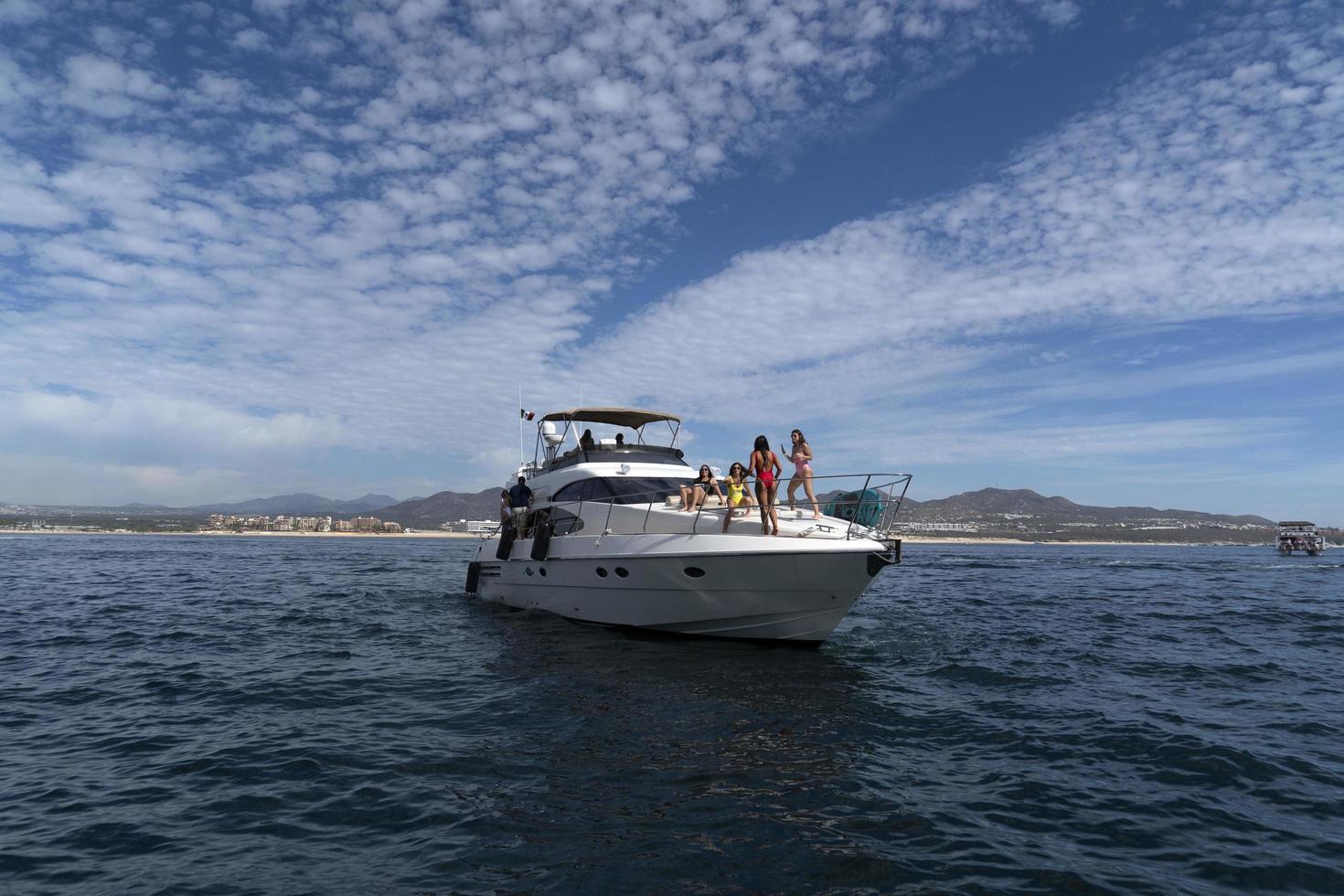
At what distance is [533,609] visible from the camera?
17250mm

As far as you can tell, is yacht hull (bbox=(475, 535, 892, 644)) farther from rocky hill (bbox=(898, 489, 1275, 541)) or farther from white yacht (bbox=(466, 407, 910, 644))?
rocky hill (bbox=(898, 489, 1275, 541))

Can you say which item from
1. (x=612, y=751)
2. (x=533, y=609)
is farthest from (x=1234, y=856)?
(x=533, y=609)

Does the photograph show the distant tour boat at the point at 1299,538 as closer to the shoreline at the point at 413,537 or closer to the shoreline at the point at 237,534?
the shoreline at the point at 413,537

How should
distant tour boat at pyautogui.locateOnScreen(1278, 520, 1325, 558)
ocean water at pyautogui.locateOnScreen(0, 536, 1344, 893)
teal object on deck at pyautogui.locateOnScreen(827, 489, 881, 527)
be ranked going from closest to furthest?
1. ocean water at pyautogui.locateOnScreen(0, 536, 1344, 893)
2. teal object on deck at pyautogui.locateOnScreen(827, 489, 881, 527)
3. distant tour boat at pyautogui.locateOnScreen(1278, 520, 1325, 558)

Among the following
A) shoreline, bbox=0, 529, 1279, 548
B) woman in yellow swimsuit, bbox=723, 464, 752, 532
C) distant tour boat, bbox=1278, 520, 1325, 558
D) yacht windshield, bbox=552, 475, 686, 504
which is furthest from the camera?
shoreline, bbox=0, 529, 1279, 548

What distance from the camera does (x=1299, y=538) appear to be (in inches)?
2653

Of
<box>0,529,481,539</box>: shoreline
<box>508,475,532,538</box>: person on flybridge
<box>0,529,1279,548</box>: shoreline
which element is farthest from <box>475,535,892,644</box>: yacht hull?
<box>0,529,1279,548</box>: shoreline

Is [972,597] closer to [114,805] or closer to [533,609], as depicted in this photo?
[533,609]

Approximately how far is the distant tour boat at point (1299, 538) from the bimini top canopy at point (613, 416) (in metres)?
77.5

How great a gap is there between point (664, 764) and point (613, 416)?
1308cm

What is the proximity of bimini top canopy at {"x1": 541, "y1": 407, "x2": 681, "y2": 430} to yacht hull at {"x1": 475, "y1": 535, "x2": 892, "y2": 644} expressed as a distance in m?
4.80

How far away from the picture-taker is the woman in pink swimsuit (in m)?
12.2

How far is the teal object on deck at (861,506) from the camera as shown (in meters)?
11.6

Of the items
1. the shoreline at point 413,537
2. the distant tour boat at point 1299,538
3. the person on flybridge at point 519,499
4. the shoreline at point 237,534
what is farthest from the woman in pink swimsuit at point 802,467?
the shoreline at point 413,537
